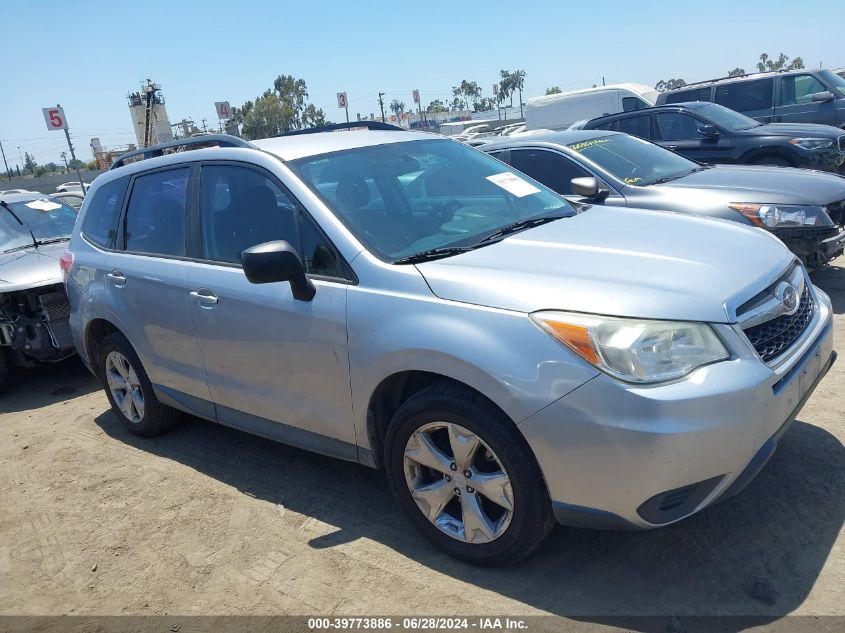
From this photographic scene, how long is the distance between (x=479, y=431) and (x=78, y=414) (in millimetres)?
4252

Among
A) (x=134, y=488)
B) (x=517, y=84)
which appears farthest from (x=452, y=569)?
(x=517, y=84)

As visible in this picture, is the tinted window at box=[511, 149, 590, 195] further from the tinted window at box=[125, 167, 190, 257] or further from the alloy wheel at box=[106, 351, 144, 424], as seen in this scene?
the alloy wheel at box=[106, 351, 144, 424]

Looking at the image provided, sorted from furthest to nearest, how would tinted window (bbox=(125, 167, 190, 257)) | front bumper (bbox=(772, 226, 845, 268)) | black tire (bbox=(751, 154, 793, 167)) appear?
black tire (bbox=(751, 154, 793, 167)) → front bumper (bbox=(772, 226, 845, 268)) → tinted window (bbox=(125, 167, 190, 257))

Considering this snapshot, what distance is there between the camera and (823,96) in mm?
12836

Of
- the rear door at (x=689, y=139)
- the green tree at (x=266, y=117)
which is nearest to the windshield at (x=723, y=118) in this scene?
the rear door at (x=689, y=139)

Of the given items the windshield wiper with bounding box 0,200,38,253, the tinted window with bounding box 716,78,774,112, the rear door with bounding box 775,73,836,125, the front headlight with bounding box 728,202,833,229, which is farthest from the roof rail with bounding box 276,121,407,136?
the rear door with bounding box 775,73,836,125

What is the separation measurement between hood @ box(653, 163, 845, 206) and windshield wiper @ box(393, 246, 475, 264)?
372 cm

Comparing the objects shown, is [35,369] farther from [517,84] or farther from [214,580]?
[517,84]

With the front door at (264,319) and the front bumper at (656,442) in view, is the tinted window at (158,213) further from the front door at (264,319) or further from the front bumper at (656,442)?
the front bumper at (656,442)

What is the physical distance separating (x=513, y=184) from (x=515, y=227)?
0.62 metres

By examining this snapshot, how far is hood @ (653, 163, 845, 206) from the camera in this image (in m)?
5.81

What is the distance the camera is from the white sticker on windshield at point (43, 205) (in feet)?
24.8

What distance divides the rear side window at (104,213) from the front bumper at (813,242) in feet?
16.3

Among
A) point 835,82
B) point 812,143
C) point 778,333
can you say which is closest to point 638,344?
point 778,333
